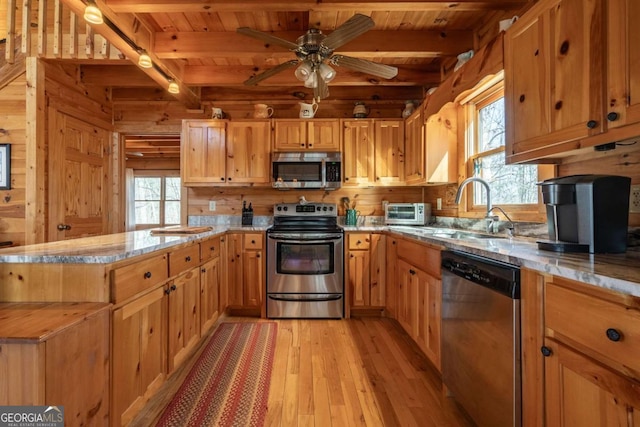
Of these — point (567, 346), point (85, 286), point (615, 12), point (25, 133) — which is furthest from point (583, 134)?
point (25, 133)

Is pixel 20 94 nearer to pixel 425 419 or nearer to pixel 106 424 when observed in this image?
pixel 106 424

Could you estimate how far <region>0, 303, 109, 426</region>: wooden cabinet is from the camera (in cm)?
97

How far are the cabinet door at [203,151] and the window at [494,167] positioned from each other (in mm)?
2559

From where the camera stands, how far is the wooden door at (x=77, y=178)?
313cm

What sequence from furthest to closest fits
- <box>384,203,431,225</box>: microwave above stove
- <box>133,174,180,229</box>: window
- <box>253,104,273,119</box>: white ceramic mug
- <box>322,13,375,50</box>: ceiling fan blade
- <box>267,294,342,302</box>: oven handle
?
<box>133,174,180,229</box>: window
<box>253,104,273,119</box>: white ceramic mug
<box>384,203,431,225</box>: microwave above stove
<box>267,294,342,302</box>: oven handle
<box>322,13,375,50</box>: ceiling fan blade

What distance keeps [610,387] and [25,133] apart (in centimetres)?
445

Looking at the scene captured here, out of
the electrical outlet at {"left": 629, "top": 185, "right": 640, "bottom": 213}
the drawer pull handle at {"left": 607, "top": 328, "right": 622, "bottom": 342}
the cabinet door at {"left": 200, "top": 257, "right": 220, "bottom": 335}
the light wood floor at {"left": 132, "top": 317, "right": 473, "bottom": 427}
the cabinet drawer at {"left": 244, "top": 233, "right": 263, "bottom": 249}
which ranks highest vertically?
the electrical outlet at {"left": 629, "top": 185, "right": 640, "bottom": 213}

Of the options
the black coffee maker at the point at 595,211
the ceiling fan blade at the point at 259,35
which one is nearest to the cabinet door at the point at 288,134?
the ceiling fan blade at the point at 259,35

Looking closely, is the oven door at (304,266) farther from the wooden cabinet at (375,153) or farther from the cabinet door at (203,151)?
the cabinet door at (203,151)

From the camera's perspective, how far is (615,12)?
1088 mm

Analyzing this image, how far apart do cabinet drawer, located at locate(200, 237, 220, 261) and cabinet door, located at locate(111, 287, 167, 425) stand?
67 centimetres

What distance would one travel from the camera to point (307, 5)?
2049 millimetres

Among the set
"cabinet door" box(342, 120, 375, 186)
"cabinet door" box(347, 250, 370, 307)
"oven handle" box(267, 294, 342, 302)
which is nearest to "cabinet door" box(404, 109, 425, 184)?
"cabinet door" box(342, 120, 375, 186)

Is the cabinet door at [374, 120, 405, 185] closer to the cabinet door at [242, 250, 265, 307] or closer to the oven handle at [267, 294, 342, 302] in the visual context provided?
the oven handle at [267, 294, 342, 302]
